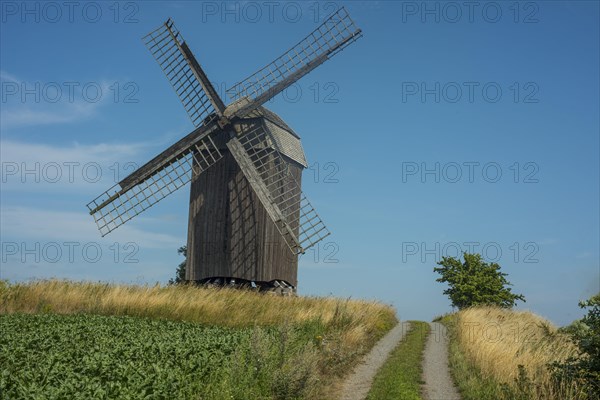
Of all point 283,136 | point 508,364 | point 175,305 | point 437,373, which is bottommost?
point 437,373

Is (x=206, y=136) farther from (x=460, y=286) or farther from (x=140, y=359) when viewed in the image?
(x=460, y=286)

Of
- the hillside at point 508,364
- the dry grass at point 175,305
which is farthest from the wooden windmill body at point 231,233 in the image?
the hillside at point 508,364

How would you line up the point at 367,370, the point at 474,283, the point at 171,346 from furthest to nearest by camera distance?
the point at 474,283 < the point at 367,370 < the point at 171,346

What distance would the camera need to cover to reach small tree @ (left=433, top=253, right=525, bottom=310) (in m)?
38.2

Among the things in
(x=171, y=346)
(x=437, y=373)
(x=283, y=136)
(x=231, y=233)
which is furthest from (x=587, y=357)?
(x=283, y=136)

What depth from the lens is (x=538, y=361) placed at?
13.8 m

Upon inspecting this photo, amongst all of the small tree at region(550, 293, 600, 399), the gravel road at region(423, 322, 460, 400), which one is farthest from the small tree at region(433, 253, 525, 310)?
the small tree at region(550, 293, 600, 399)

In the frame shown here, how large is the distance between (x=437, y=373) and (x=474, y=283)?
23437mm

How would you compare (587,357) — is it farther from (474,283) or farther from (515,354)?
(474,283)

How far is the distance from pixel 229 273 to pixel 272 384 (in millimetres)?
14811

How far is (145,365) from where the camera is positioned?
8766 millimetres

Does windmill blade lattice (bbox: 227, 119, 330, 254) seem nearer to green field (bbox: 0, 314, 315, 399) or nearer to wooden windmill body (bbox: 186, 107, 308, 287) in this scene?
wooden windmill body (bbox: 186, 107, 308, 287)

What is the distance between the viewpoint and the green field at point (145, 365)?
7398 mm

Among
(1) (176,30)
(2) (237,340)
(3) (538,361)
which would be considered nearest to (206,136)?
(1) (176,30)
